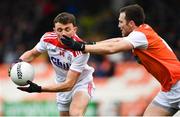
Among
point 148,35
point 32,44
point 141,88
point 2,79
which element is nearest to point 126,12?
point 148,35

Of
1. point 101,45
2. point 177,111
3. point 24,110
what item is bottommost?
point 24,110

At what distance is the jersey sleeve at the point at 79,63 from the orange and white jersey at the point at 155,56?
3.26 ft

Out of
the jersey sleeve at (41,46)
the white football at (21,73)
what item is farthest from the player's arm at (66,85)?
the jersey sleeve at (41,46)

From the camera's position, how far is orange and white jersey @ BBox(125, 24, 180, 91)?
9.98 meters

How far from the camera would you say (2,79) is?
17.2 metres

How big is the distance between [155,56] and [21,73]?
1.81 metres

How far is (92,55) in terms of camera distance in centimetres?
1720

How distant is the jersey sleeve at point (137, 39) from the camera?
984cm

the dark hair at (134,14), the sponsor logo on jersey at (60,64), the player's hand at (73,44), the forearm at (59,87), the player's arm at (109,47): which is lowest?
the forearm at (59,87)

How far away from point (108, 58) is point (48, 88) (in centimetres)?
661

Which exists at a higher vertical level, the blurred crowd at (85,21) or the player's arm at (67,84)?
the player's arm at (67,84)

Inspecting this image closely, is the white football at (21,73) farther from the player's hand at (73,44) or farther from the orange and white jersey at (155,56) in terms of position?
the orange and white jersey at (155,56)

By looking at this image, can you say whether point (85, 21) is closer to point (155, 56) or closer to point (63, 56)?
point (63, 56)

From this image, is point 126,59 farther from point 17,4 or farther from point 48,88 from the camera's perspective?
point 48,88
